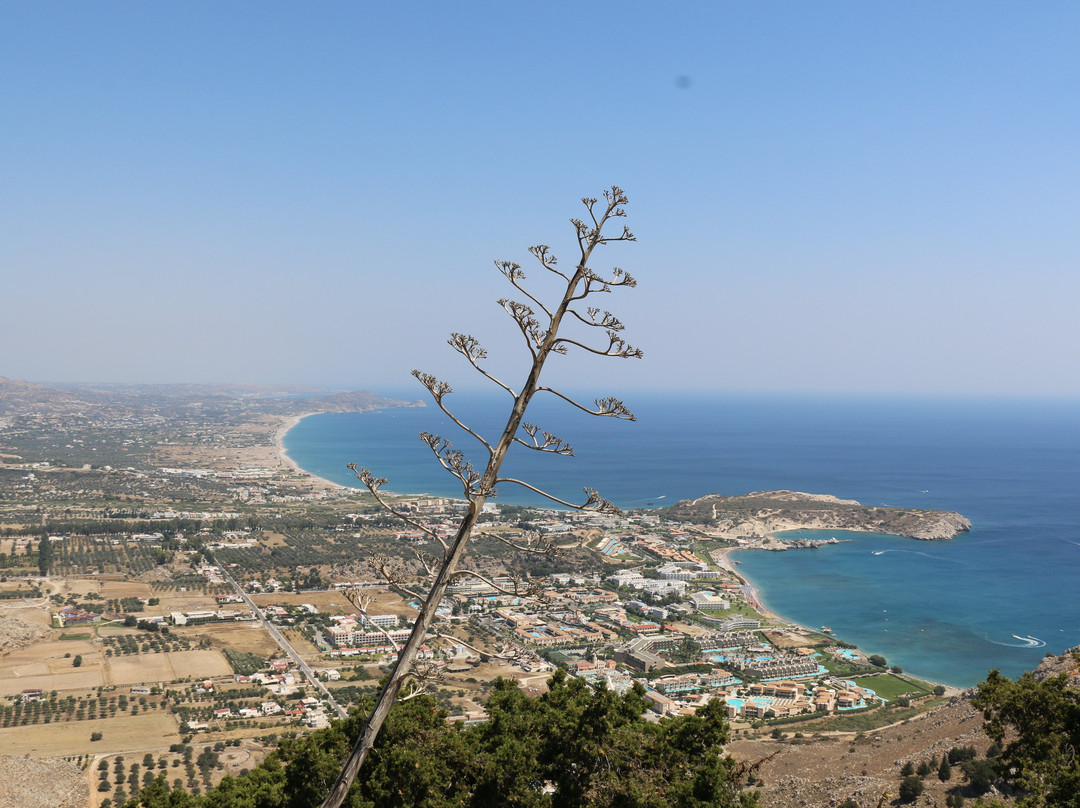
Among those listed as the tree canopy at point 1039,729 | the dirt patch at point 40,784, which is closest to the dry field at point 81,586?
the dirt patch at point 40,784

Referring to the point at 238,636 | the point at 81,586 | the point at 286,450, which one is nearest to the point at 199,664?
the point at 238,636

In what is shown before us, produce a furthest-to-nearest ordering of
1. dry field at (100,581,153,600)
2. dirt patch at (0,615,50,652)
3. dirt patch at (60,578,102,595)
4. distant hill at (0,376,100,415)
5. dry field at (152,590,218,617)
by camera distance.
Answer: distant hill at (0,376,100,415), dry field at (100,581,153,600), dirt patch at (60,578,102,595), dry field at (152,590,218,617), dirt patch at (0,615,50,652)

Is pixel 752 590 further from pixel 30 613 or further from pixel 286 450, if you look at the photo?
pixel 286 450

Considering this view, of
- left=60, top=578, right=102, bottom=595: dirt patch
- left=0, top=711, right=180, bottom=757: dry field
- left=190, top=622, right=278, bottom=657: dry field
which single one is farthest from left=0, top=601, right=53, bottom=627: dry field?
left=0, top=711, right=180, bottom=757: dry field

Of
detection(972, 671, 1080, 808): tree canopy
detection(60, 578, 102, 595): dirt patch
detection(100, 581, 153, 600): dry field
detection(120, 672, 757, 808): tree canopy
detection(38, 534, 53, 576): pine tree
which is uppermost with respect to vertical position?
detection(972, 671, 1080, 808): tree canopy

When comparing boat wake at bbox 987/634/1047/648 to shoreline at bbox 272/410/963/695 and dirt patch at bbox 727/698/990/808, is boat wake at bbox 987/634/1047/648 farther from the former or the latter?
dirt patch at bbox 727/698/990/808

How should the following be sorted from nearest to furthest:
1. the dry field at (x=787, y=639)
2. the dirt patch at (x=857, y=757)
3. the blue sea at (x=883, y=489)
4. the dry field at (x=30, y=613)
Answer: the dirt patch at (x=857, y=757) → the dry field at (x=787, y=639) → the dry field at (x=30, y=613) → the blue sea at (x=883, y=489)

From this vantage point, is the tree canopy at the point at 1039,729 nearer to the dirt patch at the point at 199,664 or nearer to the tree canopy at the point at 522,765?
the tree canopy at the point at 522,765
